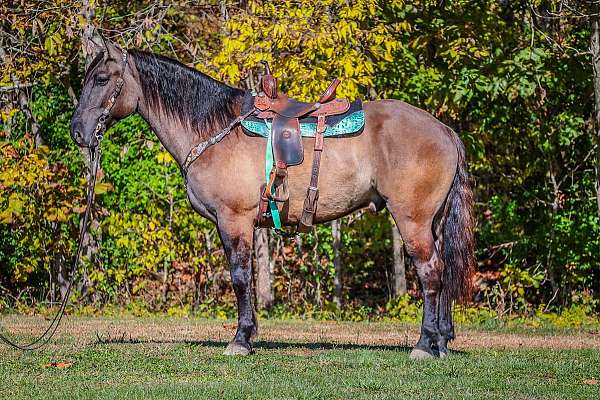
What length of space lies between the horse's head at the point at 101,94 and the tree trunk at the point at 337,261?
591cm

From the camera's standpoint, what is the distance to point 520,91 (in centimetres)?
1212

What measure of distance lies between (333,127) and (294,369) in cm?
198

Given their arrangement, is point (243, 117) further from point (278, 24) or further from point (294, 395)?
point (278, 24)

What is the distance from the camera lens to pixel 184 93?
807 centimetres

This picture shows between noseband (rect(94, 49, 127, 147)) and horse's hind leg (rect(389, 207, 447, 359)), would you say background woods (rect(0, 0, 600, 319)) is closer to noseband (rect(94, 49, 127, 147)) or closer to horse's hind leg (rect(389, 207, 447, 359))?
noseband (rect(94, 49, 127, 147))

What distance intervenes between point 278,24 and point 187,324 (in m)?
3.60

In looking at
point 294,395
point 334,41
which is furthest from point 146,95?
point 334,41

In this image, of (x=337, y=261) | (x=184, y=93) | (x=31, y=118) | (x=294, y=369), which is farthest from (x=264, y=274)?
(x=294, y=369)

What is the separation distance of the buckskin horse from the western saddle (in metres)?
0.07

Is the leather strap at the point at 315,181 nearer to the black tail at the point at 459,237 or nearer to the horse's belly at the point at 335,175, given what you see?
the horse's belly at the point at 335,175

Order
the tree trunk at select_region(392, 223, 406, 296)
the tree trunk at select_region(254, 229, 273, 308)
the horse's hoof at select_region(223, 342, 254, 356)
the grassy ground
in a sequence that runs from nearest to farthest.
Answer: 1. the grassy ground
2. the horse's hoof at select_region(223, 342, 254, 356)
3. the tree trunk at select_region(254, 229, 273, 308)
4. the tree trunk at select_region(392, 223, 406, 296)

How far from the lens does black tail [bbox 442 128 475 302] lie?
26.3 feet

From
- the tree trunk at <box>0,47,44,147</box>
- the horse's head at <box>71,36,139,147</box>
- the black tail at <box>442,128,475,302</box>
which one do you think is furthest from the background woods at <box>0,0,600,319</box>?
the black tail at <box>442,128,475,302</box>

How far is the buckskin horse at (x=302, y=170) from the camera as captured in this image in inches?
306
